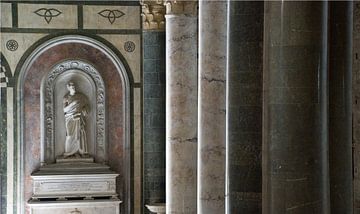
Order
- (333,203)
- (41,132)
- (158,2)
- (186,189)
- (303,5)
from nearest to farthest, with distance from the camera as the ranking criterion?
(303,5)
(333,203)
(186,189)
(158,2)
(41,132)

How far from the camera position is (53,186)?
1592cm

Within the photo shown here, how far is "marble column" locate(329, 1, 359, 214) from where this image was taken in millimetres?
5848

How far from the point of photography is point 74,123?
1644cm

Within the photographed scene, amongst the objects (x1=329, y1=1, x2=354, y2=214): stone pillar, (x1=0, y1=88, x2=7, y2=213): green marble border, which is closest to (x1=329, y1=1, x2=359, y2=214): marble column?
(x1=329, y1=1, x2=354, y2=214): stone pillar

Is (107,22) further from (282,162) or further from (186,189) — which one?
(282,162)

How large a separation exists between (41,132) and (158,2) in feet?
14.6

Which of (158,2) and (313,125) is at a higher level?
(158,2)

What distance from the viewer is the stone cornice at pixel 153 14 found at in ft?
50.9

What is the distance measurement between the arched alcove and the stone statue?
14.1 inches

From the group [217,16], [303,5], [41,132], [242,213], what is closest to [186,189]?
[217,16]

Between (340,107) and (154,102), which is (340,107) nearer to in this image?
(340,107)

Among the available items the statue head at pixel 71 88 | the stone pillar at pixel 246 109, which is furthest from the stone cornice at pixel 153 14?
the stone pillar at pixel 246 109

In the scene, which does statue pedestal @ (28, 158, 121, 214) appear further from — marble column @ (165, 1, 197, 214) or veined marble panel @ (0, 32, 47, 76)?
marble column @ (165, 1, 197, 214)

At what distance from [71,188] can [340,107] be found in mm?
11203
